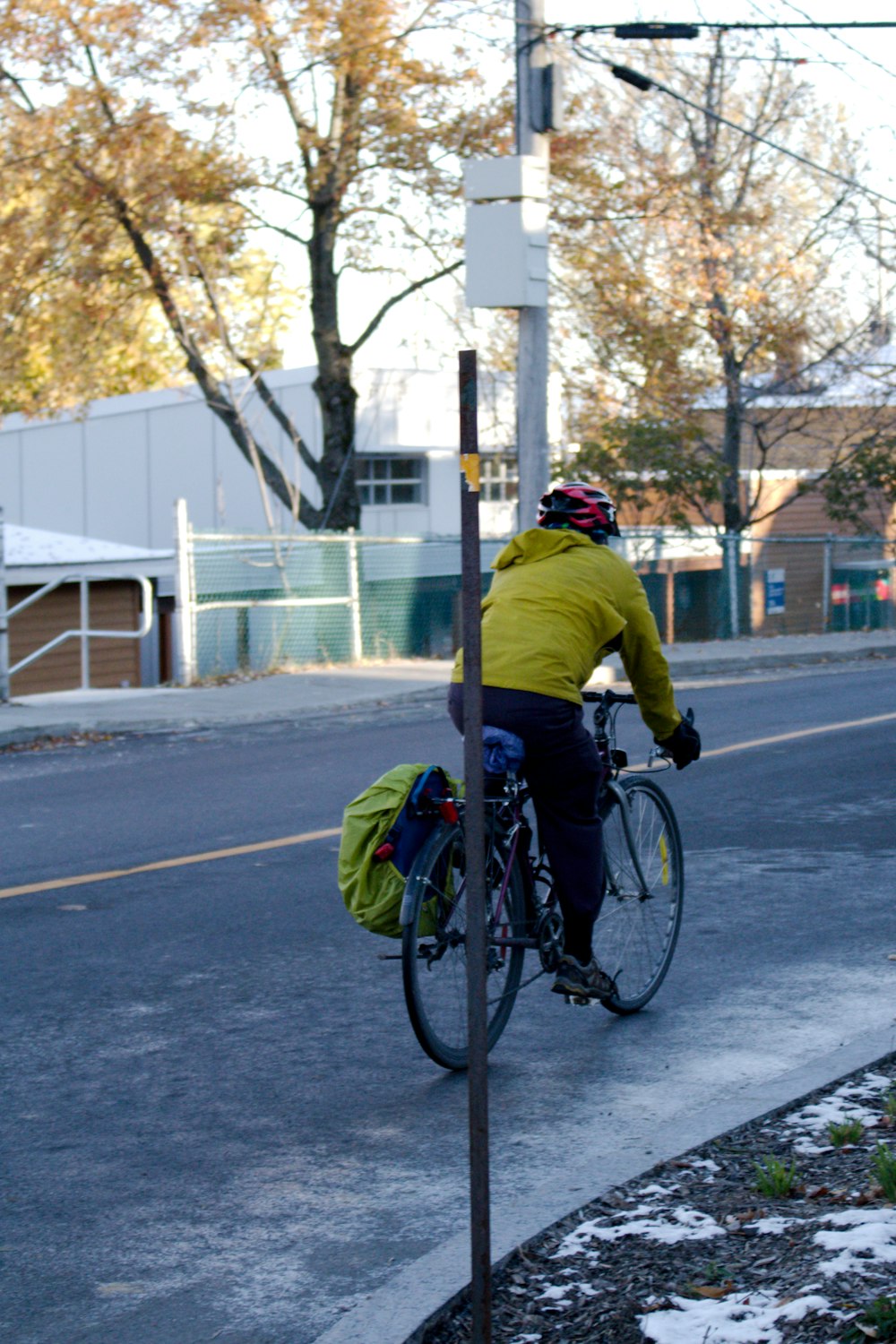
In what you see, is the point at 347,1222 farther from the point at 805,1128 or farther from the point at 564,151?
the point at 564,151

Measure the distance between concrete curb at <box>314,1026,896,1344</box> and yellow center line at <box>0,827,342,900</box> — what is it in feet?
12.7

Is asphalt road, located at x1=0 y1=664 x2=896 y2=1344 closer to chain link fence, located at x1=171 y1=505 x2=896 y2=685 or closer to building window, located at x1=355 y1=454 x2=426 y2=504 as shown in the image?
chain link fence, located at x1=171 y1=505 x2=896 y2=685

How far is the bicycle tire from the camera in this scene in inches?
181

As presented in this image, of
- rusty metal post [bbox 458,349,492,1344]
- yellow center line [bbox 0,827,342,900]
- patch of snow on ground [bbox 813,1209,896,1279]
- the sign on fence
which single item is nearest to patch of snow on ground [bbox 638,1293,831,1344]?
patch of snow on ground [bbox 813,1209,896,1279]

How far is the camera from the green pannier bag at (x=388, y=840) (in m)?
4.62

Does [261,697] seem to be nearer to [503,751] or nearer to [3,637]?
[3,637]

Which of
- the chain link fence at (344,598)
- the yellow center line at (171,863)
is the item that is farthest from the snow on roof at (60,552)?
the yellow center line at (171,863)

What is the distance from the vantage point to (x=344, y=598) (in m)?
20.0

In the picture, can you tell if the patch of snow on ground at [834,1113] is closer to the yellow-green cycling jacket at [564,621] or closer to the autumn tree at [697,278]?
the yellow-green cycling jacket at [564,621]

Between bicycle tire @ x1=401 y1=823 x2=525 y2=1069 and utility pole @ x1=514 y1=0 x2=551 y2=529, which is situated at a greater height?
utility pole @ x1=514 y1=0 x2=551 y2=529

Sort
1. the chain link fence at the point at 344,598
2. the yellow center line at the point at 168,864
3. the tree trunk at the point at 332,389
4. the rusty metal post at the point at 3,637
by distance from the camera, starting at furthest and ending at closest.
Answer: the tree trunk at the point at 332,389 → the chain link fence at the point at 344,598 → the rusty metal post at the point at 3,637 → the yellow center line at the point at 168,864

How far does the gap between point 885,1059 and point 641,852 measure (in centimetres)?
115

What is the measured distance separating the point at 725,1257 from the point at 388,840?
5.30ft

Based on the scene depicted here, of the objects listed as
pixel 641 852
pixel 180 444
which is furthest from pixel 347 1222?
pixel 180 444
